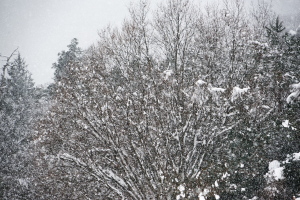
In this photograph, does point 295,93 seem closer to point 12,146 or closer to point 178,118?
point 178,118

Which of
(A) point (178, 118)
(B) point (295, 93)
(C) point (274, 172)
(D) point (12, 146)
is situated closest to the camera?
(C) point (274, 172)

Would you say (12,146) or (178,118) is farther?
(12,146)

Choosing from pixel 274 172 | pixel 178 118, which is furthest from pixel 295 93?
pixel 178 118

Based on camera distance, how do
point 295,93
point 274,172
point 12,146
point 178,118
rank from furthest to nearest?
point 12,146 < point 178,118 < point 295,93 < point 274,172

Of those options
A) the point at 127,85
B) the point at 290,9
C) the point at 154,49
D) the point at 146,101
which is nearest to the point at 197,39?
the point at 154,49

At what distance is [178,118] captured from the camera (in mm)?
7480

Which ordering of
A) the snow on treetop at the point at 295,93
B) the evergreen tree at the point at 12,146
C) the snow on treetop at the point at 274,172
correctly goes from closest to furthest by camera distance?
the snow on treetop at the point at 274,172 → the snow on treetop at the point at 295,93 → the evergreen tree at the point at 12,146

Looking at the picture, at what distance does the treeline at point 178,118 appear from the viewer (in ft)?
19.2

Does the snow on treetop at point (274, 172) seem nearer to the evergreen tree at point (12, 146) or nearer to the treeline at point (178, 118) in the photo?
the treeline at point (178, 118)

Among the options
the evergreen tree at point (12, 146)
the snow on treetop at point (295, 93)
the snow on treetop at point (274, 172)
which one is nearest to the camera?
the snow on treetop at point (274, 172)

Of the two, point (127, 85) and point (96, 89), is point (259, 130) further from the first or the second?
point (96, 89)

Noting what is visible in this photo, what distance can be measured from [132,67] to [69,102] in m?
3.11

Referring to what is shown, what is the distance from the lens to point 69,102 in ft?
22.5

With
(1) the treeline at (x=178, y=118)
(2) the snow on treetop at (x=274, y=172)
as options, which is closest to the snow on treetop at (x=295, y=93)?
(1) the treeline at (x=178, y=118)
